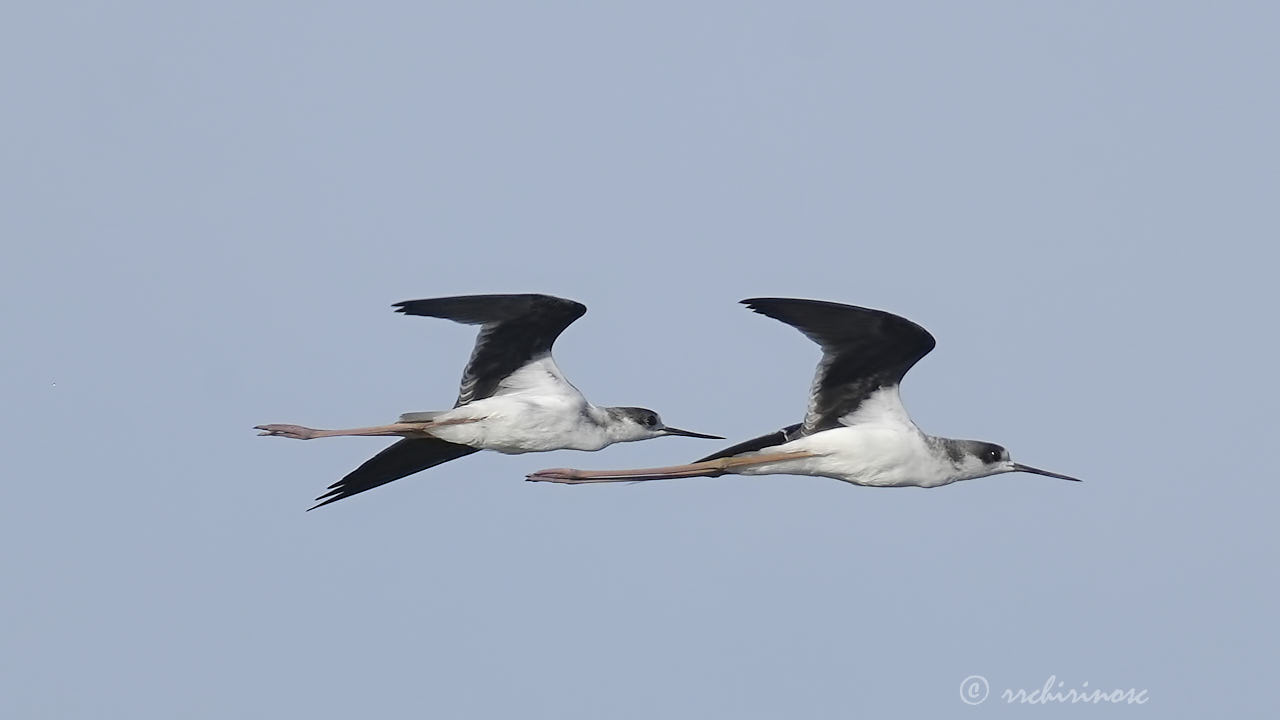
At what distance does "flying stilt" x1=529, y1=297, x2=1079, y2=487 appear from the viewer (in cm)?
2045

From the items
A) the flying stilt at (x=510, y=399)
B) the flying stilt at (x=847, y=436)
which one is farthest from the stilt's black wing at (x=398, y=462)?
the flying stilt at (x=847, y=436)

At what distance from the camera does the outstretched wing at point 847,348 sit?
1991cm

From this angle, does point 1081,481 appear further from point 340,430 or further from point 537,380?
point 340,430

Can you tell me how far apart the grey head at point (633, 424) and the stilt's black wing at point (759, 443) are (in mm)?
2258

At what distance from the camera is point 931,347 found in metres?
20.2

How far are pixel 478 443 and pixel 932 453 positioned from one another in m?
4.33

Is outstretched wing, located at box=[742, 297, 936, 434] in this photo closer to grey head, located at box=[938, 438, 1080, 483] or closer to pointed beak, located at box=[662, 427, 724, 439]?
grey head, located at box=[938, 438, 1080, 483]

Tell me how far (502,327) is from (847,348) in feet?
11.7

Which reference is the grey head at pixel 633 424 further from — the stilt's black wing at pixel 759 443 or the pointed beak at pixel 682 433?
the stilt's black wing at pixel 759 443

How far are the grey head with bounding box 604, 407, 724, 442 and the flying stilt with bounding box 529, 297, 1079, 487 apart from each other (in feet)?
7.88

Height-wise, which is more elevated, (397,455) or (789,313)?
(789,313)

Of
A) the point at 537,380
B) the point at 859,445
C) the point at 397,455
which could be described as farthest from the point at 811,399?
the point at 397,455

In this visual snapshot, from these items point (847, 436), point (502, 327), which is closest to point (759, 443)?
point (847, 436)

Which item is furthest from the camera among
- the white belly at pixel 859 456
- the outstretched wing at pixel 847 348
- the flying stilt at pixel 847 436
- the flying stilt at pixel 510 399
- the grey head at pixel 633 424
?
the grey head at pixel 633 424
